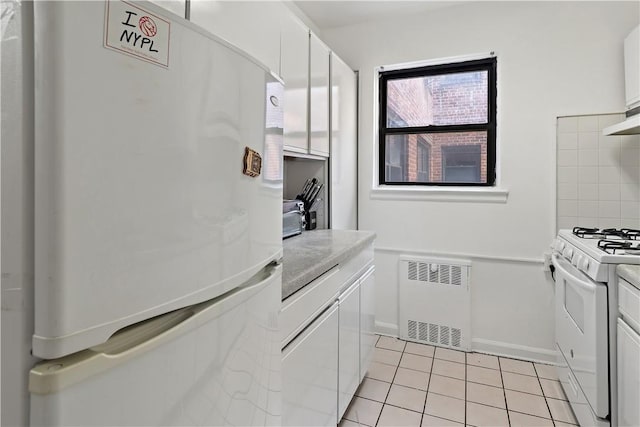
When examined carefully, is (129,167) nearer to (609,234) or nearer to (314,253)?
(314,253)

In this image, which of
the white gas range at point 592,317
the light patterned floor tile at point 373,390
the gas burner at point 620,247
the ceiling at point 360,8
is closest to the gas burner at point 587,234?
the white gas range at point 592,317

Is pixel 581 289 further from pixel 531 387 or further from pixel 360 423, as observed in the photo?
pixel 360 423

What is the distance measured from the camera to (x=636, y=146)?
228 centimetres

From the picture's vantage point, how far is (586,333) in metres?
1.68

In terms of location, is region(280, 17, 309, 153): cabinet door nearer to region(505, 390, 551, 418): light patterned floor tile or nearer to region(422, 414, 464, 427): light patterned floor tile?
region(422, 414, 464, 427): light patterned floor tile

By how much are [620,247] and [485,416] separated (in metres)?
1.10

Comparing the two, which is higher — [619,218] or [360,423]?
[619,218]

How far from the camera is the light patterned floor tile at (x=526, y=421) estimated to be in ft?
6.22

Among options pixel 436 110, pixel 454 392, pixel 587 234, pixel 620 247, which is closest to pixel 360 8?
pixel 436 110

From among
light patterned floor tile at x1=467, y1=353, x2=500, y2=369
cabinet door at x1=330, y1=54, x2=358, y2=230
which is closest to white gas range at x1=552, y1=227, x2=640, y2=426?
light patterned floor tile at x1=467, y1=353, x2=500, y2=369

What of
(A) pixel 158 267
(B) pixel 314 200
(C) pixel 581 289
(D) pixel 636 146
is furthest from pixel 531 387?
(A) pixel 158 267

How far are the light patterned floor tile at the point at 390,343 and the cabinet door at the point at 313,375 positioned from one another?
A: 1.21 metres

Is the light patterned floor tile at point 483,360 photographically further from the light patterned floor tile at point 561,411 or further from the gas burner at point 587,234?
the gas burner at point 587,234

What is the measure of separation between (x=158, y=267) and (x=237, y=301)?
0.81 ft
